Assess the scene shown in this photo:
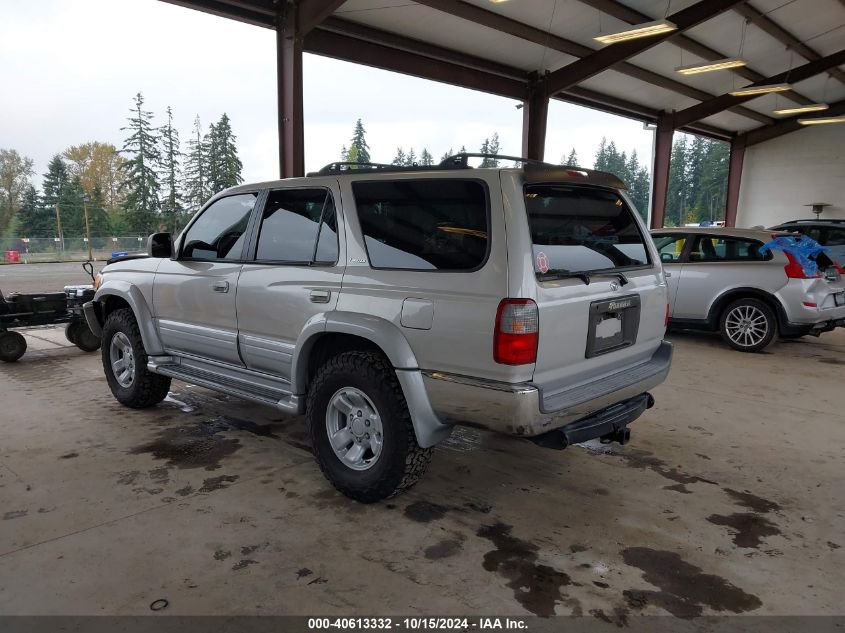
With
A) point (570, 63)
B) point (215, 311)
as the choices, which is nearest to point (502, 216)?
point (215, 311)

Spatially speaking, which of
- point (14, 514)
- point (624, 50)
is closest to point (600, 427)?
point (14, 514)

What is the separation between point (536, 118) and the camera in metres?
14.8

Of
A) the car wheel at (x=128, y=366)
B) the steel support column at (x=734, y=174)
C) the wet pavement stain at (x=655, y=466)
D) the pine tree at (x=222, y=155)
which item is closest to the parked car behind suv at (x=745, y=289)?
the wet pavement stain at (x=655, y=466)

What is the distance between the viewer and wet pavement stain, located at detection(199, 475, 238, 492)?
325 centimetres

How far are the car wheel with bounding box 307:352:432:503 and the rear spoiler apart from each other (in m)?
1.21

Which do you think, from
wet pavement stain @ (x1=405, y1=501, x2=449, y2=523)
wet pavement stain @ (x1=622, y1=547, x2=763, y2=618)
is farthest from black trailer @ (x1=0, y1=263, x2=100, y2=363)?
wet pavement stain @ (x1=622, y1=547, x2=763, y2=618)

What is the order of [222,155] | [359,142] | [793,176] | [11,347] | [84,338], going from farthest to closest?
[359,142], [793,176], [222,155], [84,338], [11,347]

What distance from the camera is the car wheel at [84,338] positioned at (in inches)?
275

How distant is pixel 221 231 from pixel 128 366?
5.42 ft

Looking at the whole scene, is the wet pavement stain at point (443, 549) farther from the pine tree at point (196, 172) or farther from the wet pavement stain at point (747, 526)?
the pine tree at point (196, 172)

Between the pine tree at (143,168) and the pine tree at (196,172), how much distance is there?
686mm

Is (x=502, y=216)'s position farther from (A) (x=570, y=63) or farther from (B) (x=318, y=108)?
(A) (x=570, y=63)

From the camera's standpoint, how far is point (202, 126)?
33.6 feet

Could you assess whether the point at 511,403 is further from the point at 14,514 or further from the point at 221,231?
the point at 14,514
